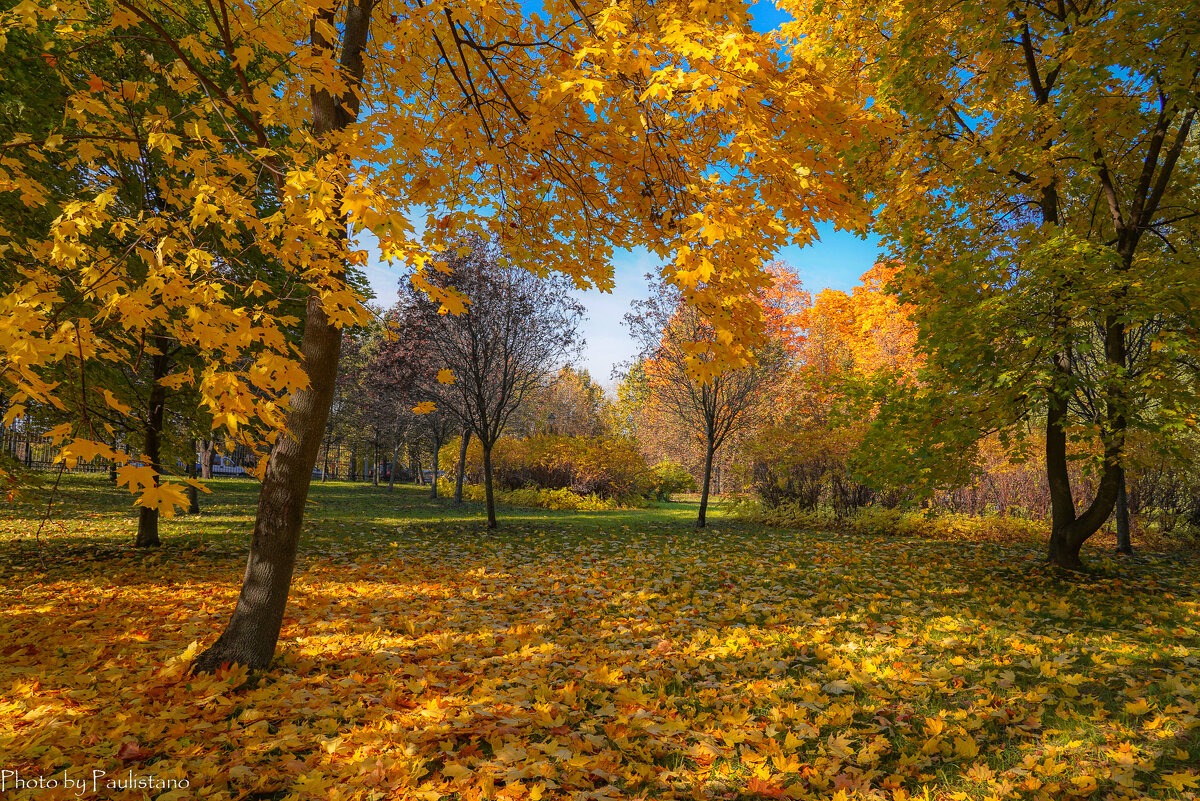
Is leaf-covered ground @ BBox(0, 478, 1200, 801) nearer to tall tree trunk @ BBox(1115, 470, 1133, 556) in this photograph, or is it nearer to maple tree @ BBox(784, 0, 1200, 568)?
tall tree trunk @ BBox(1115, 470, 1133, 556)

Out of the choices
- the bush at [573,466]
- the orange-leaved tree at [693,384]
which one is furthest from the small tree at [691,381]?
the bush at [573,466]

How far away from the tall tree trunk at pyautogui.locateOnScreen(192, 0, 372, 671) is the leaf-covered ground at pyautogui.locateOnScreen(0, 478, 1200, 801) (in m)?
0.27

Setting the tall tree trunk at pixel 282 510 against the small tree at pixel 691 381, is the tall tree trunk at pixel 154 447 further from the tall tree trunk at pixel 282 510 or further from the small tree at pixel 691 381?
the small tree at pixel 691 381

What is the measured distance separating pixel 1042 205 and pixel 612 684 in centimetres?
858

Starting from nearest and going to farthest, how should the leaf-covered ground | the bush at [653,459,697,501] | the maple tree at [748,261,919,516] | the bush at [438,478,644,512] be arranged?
1. the leaf-covered ground
2. the maple tree at [748,261,919,516]
3. the bush at [438,478,644,512]
4. the bush at [653,459,697,501]

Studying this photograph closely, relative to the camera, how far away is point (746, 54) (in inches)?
108

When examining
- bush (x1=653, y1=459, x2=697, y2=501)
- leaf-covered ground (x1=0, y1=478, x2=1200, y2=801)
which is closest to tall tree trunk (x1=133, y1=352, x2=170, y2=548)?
leaf-covered ground (x1=0, y1=478, x2=1200, y2=801)

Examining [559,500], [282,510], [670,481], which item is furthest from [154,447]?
[670,481]

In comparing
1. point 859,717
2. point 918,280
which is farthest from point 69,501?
point 918,280

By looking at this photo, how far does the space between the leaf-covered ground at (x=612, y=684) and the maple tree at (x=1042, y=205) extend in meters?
2.25

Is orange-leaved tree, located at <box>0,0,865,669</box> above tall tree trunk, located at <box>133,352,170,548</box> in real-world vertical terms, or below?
above

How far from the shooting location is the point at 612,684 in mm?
3643

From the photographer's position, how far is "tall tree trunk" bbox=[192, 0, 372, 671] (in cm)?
364

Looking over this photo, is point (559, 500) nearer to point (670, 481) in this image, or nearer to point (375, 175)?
point (670, 481)
